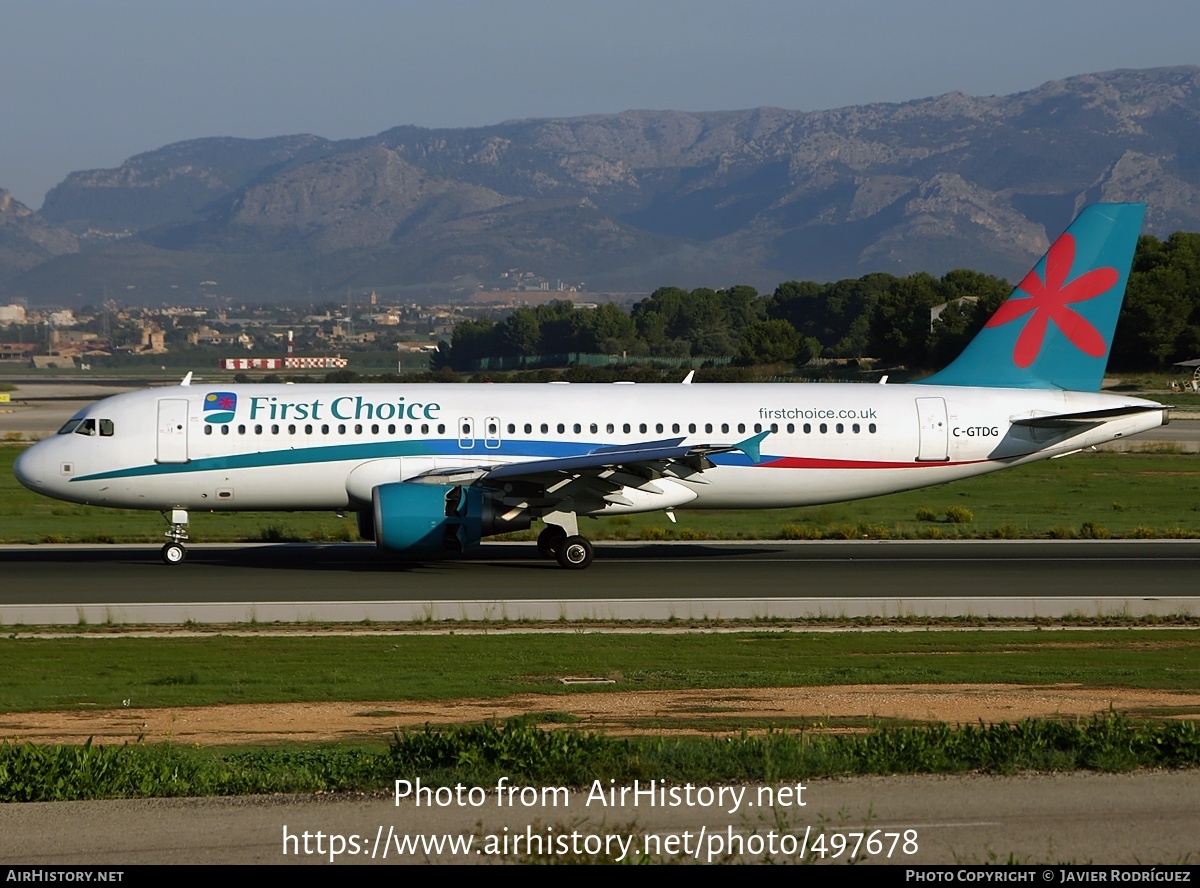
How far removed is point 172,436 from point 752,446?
1291 centimetres

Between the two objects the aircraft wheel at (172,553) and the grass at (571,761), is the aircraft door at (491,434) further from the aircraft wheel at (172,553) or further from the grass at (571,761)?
the grass at (571,761)

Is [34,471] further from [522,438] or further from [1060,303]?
[1060,303]

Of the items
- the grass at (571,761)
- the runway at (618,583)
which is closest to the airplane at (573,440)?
the runway at (618,583)

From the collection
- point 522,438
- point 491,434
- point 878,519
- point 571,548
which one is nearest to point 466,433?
point 491,434

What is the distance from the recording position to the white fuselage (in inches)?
1259

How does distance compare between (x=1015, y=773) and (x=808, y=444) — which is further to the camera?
(x=808, y=444)

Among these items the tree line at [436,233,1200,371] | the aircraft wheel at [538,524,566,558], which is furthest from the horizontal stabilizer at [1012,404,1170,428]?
the tree line at [436,233,1200,371]

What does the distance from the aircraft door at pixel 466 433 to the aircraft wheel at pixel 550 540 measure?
8.74 ft

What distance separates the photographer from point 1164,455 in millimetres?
60906

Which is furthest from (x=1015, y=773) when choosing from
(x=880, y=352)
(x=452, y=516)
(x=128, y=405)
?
(x=880, y=352)

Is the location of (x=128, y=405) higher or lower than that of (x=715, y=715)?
higher

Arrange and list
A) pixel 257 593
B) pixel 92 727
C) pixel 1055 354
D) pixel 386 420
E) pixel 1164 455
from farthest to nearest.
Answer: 1. pixel 1164 455
2. pixel 1055 354
3. pixel 386 420
4. pixel 257 593
5. pixel 92 727
